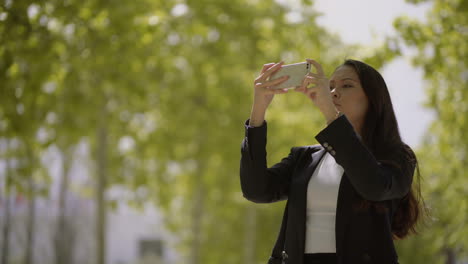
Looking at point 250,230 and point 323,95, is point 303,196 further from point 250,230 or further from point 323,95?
point 250,230

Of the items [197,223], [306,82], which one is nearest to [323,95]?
[306,82]

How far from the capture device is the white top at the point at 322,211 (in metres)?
2.55

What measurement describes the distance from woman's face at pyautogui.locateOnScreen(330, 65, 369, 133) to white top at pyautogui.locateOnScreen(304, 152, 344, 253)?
28cm

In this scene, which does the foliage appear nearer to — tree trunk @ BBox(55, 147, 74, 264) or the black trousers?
the black trousers

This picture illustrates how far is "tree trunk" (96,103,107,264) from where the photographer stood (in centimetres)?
927

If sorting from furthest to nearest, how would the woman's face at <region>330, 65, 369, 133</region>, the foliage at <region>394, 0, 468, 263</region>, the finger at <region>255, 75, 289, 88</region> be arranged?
the foliage at <region>394, 0, 468, 263</region> < the woman's face at <region>330, 65, 369, 133</region> < the finger at <region>255, 75, 289, 88</region>

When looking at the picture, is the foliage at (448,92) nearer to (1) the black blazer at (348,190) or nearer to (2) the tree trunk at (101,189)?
(1) the black blazer at (348,190)

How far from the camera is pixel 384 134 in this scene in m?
2.73

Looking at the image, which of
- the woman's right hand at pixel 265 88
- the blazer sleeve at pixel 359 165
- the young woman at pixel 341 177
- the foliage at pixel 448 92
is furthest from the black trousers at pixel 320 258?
the foliage at pixel 448 92

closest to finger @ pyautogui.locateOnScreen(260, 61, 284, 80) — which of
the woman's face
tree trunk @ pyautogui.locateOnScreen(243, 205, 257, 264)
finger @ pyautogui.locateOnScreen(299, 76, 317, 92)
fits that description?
finger @ pyautogui.locateOnScreen(299, 76, 317, 92)

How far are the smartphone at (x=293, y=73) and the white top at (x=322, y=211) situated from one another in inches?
16.7

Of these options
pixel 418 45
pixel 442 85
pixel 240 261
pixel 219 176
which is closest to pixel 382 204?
pixel 418 45

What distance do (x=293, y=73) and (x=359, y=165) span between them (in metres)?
0.51

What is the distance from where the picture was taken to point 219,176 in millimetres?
15234
